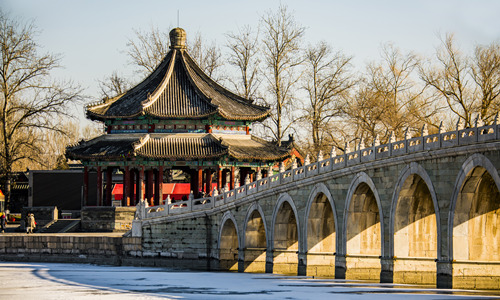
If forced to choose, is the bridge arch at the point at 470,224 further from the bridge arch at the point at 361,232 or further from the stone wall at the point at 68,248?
the stone wall at the point at 68,248

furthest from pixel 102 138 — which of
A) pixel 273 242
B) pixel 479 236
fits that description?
pixel 479 236

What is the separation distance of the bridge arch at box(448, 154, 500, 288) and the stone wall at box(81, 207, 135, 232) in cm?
2931

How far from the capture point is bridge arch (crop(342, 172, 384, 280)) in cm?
4269

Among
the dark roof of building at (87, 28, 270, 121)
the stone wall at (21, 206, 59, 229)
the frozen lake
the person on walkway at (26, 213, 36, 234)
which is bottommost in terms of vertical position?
the frozen lake

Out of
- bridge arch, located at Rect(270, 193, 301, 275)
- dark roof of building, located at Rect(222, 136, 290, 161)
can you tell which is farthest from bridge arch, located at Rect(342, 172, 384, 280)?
dark roof of building, located at Rect(222, 136, 290, 161)

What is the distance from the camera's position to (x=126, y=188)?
63.6 m

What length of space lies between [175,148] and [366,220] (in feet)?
73.5

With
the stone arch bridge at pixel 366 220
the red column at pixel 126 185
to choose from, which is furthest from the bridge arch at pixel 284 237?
the red column at pixel 126 185

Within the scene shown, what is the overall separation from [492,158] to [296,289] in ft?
29.4

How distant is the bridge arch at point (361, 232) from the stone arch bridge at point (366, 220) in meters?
0.04

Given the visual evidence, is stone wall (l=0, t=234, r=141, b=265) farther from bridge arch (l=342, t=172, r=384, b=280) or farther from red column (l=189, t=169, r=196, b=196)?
bridge arch (l=342, t=172, r=384, b=280)

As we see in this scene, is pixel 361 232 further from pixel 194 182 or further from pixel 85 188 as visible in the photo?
pixel 85 188

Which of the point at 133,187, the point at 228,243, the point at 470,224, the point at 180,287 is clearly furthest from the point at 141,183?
the point at 470,224

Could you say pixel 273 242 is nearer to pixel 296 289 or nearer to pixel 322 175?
pixel 322 175
